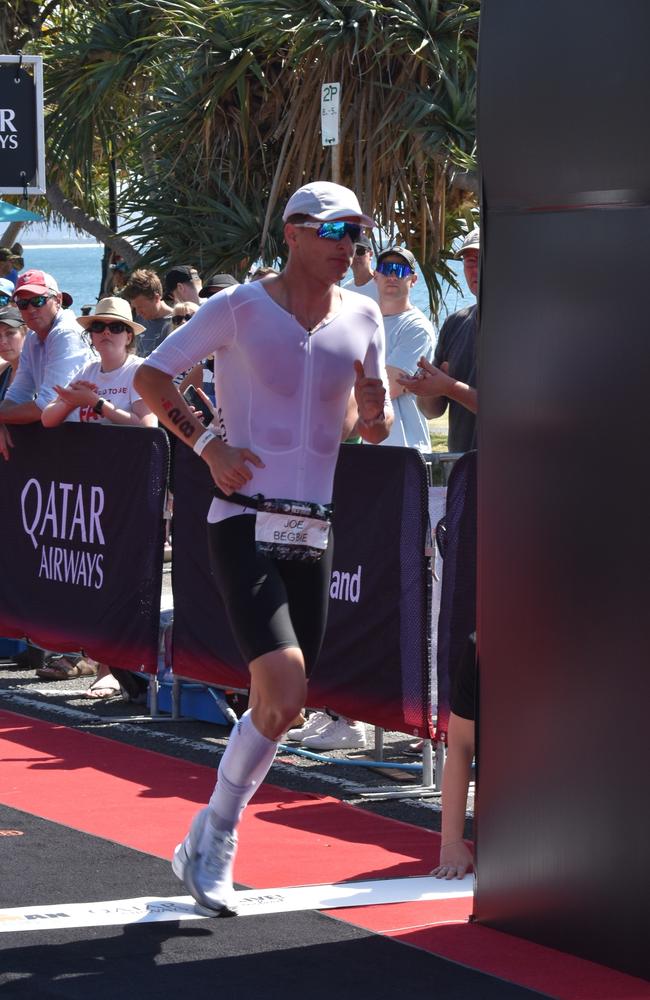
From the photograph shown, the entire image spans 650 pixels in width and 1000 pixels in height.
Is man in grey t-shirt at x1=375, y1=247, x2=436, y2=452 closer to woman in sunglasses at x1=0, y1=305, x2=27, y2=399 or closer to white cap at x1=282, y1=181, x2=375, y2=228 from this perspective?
woman in sunglasses at x1=0, y1=305, x2=27, y2=399

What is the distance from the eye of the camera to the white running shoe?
4633 mm

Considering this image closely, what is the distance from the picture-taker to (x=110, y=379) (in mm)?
8562

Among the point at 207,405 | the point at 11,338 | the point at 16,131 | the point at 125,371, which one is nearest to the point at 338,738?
the point at 207,405

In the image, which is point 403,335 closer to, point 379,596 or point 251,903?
point 379,596

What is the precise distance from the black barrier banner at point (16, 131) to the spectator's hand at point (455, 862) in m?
6.43

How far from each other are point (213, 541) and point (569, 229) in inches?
55.7

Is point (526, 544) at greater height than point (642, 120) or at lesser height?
lesser

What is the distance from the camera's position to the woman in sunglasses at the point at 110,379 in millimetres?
8414

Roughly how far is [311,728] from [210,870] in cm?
289

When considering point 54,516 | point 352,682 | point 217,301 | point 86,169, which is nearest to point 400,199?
point 86,169

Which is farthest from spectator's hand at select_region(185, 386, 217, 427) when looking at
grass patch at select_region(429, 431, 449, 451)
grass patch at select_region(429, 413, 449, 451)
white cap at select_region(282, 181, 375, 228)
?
grass patch at select_region(429, 431, 449, 451)

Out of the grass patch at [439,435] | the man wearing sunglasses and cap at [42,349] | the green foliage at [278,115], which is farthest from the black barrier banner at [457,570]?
the grass patch at [439,435]

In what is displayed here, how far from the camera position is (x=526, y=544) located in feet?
14.4

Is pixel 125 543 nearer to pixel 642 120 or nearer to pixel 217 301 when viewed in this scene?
pixel 217 301
